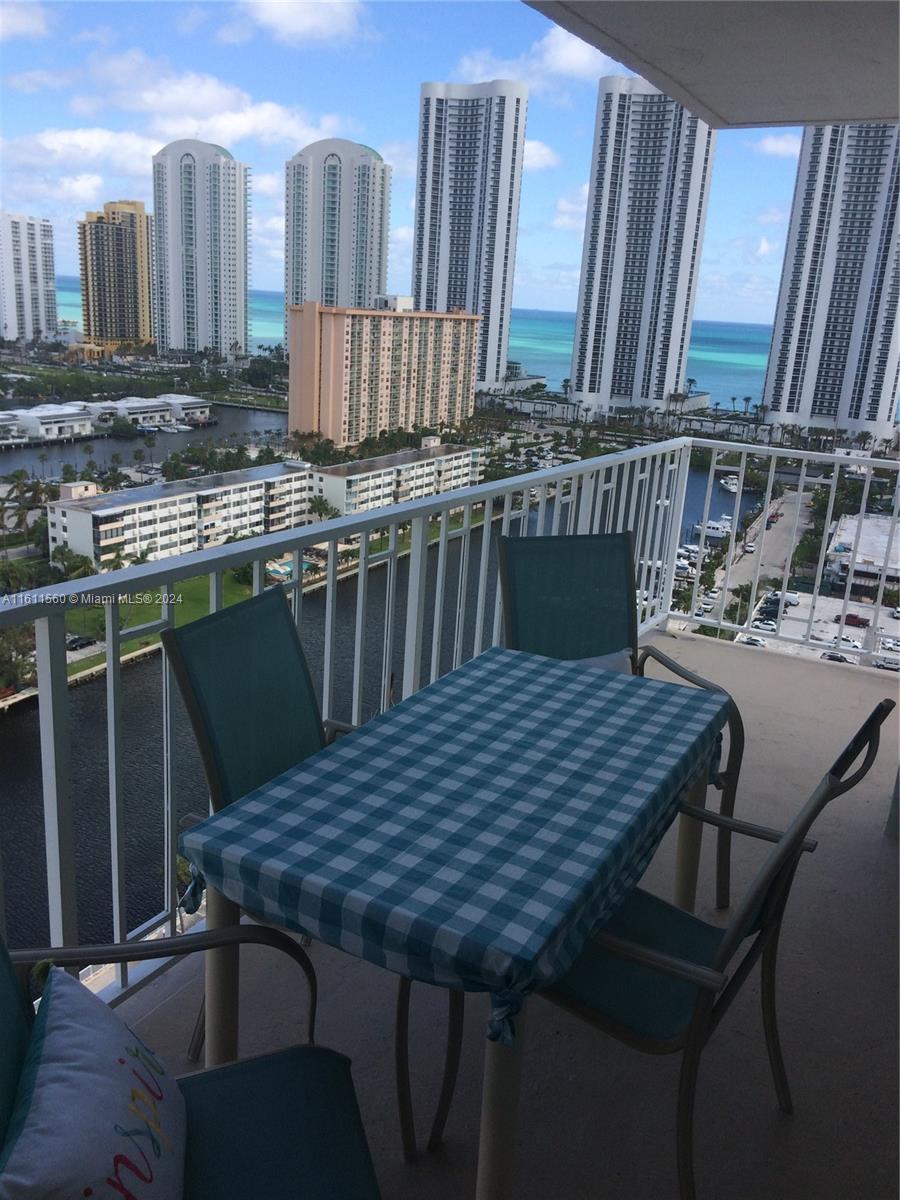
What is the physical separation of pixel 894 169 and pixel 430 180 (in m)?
12.8

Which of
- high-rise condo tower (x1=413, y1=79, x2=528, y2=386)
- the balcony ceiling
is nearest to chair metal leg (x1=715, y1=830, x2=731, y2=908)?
the balcony ceiling

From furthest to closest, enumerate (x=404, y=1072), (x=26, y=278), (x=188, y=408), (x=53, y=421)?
(x=26, y=278) < (x=188, y=408) < (x=53, y=421) < (x=404, y=1072)

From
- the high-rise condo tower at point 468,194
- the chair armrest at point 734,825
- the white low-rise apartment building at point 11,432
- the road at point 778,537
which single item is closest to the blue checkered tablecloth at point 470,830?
the chair armrest at point 734,825

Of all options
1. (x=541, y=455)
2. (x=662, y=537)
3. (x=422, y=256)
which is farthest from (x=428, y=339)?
(x=662, y=537)

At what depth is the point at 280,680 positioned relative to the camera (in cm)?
196

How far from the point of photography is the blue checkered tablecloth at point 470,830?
1204 millimetres

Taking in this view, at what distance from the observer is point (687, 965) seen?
135cm

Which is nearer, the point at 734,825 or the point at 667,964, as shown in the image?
the point at 667,964

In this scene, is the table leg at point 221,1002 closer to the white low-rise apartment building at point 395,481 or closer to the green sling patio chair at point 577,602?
the green sling patio chair at point 577,602

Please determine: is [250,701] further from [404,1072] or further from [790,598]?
[790,598]

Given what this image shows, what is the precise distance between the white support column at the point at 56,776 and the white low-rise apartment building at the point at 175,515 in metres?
2.07

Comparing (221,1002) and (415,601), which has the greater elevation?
(415,601)

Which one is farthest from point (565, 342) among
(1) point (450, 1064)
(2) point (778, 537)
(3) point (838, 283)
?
(1) point (450, 1064)

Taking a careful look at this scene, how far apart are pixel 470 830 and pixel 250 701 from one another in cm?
64
